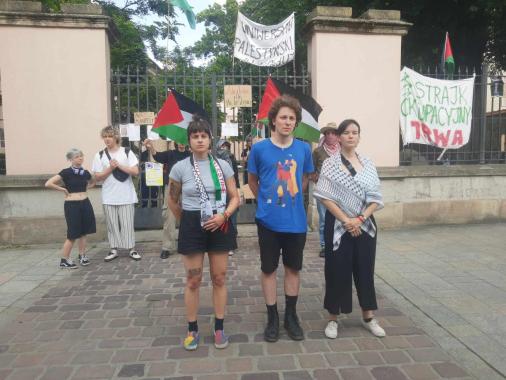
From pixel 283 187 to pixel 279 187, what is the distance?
0.03 meters

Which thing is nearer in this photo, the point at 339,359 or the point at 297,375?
the point at 297,375

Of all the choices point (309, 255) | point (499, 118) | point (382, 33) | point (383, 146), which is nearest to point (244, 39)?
point (382, 33)

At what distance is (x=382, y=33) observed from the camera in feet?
25.9

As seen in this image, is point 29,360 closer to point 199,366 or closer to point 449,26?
point 199,366

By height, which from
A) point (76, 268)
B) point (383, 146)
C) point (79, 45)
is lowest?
point (76, 268)

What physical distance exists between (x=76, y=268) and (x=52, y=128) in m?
2.58

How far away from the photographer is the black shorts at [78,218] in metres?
5.82

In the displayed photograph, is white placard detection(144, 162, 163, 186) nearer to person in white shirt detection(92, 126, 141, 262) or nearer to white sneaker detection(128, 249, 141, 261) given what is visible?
person in white shirt detection(92, 126, 141, 262)

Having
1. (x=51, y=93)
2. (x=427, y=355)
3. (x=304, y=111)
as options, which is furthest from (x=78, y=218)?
(x=427, y=355)

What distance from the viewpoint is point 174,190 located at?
3525 mm

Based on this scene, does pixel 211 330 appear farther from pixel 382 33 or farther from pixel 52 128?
pixel 382 33

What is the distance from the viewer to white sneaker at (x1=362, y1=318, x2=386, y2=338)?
3.63 metres

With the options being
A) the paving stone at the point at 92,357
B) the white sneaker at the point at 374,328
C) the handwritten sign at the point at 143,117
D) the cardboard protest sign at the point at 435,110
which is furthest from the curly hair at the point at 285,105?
the cardboard protest sign at the point at 435,110

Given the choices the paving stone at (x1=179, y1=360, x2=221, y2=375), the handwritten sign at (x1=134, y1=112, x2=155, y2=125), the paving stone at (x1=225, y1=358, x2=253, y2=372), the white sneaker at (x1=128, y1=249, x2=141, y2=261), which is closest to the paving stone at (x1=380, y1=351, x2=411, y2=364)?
the paving stone at (x1=225, y1=358, x2=253, y2=372)
